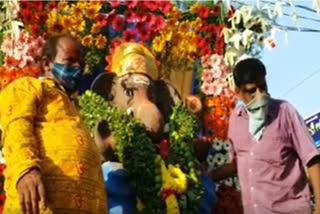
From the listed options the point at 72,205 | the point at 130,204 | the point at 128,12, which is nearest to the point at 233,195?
the point at 130,204

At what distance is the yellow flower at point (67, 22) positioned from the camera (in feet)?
18.0

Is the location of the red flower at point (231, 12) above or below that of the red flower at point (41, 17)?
below

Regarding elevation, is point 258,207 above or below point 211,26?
below

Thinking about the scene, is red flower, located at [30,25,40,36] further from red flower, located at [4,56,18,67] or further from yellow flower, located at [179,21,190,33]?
yellow flower, located at [179,21,190,33]

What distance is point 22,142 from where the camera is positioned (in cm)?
325

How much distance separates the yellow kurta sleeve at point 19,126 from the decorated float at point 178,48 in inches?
54.5

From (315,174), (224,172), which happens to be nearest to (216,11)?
(224,172)

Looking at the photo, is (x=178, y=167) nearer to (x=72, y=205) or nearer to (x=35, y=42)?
(x=35, y=42)

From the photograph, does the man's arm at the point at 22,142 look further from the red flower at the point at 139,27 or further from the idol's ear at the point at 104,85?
the red flower at the point at 139,27

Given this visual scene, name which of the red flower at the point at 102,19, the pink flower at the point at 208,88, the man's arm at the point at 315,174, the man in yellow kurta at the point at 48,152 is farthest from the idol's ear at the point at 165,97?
the man in yellow kurta at the point at 48,152

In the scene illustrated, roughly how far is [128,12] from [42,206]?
2783 millimetres

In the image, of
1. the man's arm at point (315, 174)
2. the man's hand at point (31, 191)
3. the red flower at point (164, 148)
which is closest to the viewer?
the man's hand at point (31, 191)

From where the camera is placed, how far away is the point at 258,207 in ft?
13.7

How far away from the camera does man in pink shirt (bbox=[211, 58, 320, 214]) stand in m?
4.12
